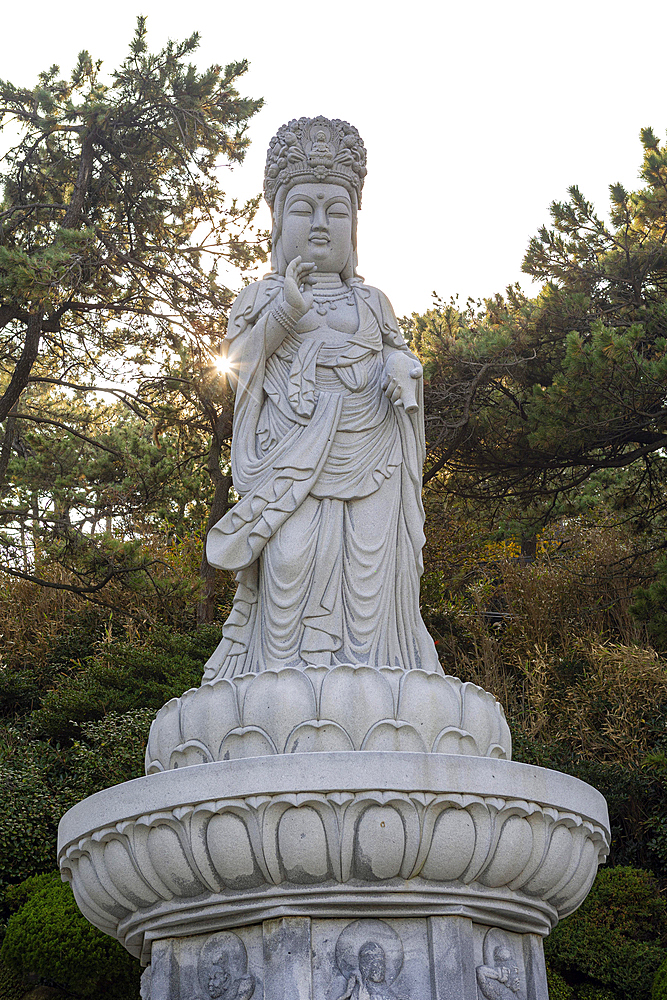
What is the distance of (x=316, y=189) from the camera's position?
18.0ft

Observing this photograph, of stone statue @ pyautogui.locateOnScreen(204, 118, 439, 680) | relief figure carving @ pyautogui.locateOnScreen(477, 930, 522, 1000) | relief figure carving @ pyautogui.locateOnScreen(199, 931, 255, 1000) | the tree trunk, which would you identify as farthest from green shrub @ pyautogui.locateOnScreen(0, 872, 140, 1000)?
the tree trunk

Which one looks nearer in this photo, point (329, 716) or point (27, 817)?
point (329, 716)

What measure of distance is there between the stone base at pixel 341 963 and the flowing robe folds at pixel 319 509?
1085 mm

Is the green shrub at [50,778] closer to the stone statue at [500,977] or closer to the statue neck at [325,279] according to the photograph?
the statue neck at [325,279]

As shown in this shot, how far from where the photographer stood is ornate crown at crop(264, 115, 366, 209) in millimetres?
5496

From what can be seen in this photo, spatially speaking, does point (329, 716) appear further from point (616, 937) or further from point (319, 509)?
point (616, 937)

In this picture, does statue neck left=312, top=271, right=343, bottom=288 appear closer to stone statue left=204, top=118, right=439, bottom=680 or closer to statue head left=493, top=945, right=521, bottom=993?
stone statue left=204, top=118, right=439, bottom=680

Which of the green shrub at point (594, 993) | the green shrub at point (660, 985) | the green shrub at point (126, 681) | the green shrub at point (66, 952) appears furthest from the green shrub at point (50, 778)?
the green shrub at point (660, 985)

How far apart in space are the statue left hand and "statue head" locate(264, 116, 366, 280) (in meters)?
0.72

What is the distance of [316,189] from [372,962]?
348 centimetres

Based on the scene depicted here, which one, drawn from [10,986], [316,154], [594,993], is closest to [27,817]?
[10,986]

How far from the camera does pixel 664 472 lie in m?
10.9

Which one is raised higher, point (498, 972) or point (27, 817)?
point (27, 817)

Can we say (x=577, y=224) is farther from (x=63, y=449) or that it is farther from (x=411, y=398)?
(x=411, y=398)
